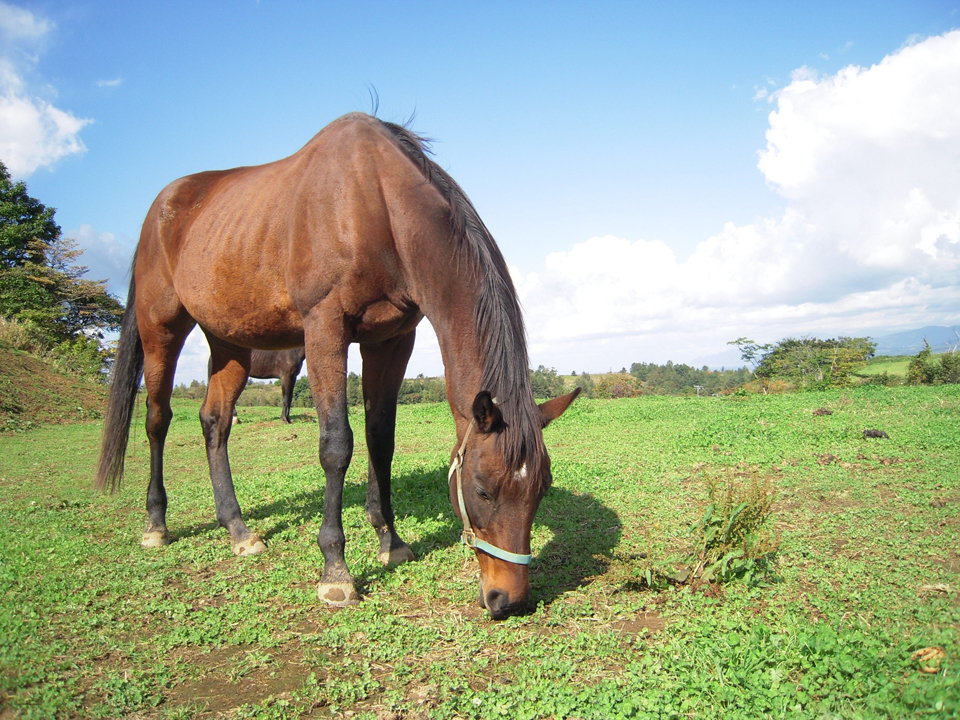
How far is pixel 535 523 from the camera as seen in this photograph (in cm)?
484

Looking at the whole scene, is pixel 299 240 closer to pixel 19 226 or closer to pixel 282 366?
pixel 282 366

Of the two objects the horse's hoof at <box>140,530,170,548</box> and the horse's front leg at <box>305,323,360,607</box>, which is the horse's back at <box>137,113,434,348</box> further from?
the horse's hoof at <box>140,530,170,548</box>

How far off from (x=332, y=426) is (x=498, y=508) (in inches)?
50.4

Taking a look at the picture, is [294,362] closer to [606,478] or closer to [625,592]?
[606,478]

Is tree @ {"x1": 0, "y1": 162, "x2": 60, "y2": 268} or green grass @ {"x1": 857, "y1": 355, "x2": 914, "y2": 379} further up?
tree @ {"x1": 0, "y1": 162, "x2": 60, "y2": 268}

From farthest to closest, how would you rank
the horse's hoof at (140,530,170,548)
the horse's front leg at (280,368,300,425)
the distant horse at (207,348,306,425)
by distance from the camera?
the distant horse at (207,348,306,425), the horse's front leg at (280,368,300,425), the horse's hoof at (140,530,170,548)

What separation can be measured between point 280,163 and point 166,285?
1.53 meters

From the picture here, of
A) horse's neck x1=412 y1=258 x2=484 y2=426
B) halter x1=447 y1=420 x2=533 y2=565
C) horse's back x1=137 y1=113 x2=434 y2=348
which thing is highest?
horse's back x1=137 y1=113 x2=434 y2=348

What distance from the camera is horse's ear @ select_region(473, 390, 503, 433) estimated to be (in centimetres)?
310

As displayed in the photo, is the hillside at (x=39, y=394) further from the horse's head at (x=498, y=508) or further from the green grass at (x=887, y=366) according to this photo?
the green grass at (x=887, y=366)

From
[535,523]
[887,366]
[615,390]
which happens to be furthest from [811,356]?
[535,523]

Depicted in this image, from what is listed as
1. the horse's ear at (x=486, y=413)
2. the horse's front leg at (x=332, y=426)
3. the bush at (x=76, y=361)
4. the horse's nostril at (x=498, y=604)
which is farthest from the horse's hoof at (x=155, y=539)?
the bush at (x=76, y=361)

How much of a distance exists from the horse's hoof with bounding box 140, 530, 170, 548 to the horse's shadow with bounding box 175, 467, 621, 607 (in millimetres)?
240

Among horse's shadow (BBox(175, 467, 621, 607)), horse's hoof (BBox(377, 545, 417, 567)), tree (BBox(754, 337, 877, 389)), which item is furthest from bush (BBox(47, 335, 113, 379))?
tree (BBox(754, 337, 877, 389))
